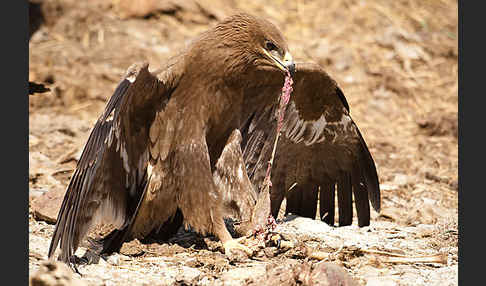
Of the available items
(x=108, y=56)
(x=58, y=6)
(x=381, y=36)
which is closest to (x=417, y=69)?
(x=381, y=36)

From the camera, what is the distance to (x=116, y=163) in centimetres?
455

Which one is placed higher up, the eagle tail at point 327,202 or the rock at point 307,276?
the rock at point 307,276

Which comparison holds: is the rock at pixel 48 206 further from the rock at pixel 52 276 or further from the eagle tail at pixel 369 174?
the eagle tail at pixel 369 174

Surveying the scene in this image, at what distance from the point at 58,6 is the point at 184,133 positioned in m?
7.08

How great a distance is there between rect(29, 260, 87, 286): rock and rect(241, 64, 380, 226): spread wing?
2573 millimetres

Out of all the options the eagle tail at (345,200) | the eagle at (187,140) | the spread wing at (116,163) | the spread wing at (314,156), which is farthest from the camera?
the eagle tail at (345,200)

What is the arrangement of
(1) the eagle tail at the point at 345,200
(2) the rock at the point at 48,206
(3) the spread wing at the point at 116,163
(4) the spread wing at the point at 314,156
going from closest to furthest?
(3) the spread wing at the point at 116,163 → (2) the rock at the point at 48,206 → (4) the spread wing at the point at 314,156 → (1) the eagle tail at the point at 345,200

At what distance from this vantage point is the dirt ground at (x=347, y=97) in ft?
14.4

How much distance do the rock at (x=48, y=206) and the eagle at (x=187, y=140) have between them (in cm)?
63

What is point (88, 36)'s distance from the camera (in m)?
10.7

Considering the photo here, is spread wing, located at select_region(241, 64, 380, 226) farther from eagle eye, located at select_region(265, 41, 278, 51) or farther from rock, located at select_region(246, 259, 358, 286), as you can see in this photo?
rock, located at select_region(246, 259, 358, 286)

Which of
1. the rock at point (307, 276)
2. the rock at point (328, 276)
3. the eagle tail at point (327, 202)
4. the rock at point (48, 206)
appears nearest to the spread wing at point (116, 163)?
the rock at point (48, 206)

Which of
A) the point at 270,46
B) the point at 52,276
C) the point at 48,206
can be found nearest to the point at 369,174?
the point at 270,46

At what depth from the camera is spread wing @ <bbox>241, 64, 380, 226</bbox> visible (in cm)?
562
